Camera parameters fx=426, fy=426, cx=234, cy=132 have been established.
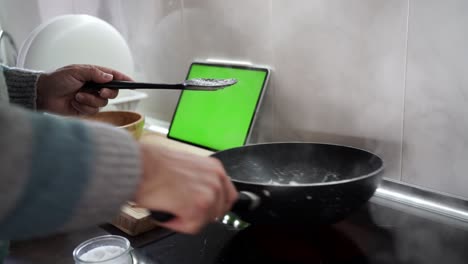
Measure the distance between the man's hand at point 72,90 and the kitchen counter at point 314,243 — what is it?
0.28m

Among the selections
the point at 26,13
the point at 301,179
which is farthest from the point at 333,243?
the point at 26,13

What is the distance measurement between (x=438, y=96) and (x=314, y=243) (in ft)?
1.07

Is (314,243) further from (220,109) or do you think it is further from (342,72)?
(220,109)

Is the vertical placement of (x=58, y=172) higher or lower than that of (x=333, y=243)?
higher

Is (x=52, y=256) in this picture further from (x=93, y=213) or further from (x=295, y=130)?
(x=295, y=130)

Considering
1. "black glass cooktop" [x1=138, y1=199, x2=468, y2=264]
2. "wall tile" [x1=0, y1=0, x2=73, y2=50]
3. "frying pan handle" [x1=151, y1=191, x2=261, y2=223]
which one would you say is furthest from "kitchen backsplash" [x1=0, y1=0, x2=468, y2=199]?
"wall tile" [x1=0, y1=0, x2=73, y2=50]

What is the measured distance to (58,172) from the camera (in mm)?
351

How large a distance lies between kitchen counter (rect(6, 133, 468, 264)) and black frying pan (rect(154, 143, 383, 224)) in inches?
2.0

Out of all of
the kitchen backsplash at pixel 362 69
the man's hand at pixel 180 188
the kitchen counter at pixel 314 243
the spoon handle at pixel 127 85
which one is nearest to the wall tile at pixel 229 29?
the kitchen backsplash at pixel 362 69

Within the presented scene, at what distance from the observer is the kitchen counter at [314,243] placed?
2.07 feet

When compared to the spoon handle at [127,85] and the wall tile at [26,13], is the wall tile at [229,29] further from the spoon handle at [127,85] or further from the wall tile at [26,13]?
the wall tile at [26,13]

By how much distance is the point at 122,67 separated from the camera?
128cm

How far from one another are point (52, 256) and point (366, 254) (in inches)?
20.5

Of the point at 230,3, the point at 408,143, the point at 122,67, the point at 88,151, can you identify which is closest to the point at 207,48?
the point at 230,3
